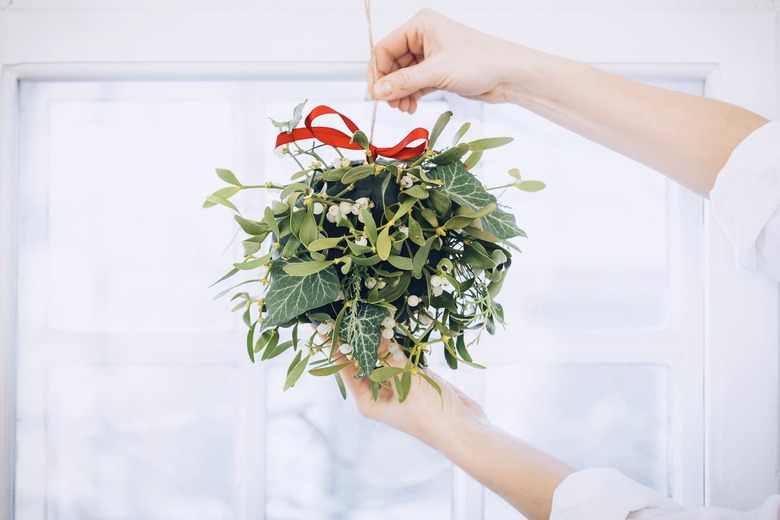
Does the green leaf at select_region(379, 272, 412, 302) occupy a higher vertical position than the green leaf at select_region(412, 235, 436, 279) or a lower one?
lower

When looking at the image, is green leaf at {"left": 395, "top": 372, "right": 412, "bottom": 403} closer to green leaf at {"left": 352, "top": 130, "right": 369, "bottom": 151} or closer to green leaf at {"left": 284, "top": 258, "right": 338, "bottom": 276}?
green leaf at {"left": 284, "top": 258, "right": 338, "bottom": 276}

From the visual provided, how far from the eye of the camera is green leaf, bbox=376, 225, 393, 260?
23.4 inches

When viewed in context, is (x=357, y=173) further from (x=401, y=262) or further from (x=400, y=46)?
(x=400, y=46)

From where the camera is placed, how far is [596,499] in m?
0.66

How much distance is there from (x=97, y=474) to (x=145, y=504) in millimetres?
117

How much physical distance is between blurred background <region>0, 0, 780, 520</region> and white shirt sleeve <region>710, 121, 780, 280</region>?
38cm

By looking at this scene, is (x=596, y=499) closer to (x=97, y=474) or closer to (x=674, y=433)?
(x=674, y=433)

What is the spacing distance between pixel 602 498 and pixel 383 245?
426 millimetres

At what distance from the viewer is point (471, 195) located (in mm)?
640

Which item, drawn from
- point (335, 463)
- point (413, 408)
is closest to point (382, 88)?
point (413, 408)

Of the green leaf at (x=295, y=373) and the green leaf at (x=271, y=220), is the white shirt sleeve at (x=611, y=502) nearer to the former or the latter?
the green leaf at (x=295, y=373)

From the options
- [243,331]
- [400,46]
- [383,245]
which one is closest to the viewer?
[383,245]

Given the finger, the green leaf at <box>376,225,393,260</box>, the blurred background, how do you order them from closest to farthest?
the green leaf at <box>376,225,393,260</box> < the finger < the blurred background

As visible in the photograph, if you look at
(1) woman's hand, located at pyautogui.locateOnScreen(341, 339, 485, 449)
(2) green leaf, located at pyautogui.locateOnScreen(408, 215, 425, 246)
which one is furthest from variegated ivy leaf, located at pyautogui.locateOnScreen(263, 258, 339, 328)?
(1) woman's hand, located at pyautogui.locateOnScreen(341, 339, 485, 449)
